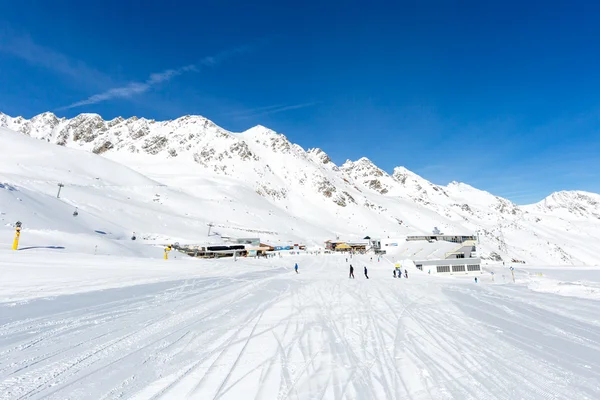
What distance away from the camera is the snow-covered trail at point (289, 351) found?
4273 mm

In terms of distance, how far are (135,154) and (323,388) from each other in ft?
677

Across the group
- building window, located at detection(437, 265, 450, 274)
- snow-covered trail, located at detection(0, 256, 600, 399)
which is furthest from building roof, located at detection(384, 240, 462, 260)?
snow-covered trail, located at detection(0, 256, 600, 399)

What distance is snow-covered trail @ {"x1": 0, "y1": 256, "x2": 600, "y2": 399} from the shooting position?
168 inches

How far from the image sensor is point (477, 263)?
5534 cm

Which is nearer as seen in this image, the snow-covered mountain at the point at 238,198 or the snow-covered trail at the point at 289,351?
the snow-covered trail at the point at 289,351

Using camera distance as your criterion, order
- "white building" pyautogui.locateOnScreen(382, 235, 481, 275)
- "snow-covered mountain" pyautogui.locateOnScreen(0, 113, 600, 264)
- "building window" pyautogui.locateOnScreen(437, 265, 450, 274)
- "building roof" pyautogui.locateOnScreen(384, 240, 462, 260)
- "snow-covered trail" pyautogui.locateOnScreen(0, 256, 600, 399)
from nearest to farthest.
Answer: "snow-covered trail" pyautogui.locateOnScreen(0, 256, 600, 399) → "white building" pyautogui.locateOnScreen(382, 235, 481, 275) → "building window" pyautogui.locateOnScreen(437, 265, 450, 274) → "building roof" pyautogui.locateOnScreen(384, 240, 462, 260) → "snow-covered mountain" pyautogui.locateOnScreen(0, 113, 600, 264)

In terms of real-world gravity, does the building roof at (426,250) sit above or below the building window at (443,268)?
above

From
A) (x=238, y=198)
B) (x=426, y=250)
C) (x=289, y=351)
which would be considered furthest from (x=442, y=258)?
(x=238, y=198)

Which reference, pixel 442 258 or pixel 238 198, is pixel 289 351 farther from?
pixel 238 198

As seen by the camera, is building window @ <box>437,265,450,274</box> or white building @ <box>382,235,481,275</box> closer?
white building @ <box>382,235,481,275</box>

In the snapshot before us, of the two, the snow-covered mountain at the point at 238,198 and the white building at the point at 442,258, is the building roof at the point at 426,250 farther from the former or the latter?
the snow-covered mountain at the point at 238,198

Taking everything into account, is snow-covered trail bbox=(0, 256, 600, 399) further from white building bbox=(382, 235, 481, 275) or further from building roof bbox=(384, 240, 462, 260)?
building roof bbox=(384, 240, 462, 260)

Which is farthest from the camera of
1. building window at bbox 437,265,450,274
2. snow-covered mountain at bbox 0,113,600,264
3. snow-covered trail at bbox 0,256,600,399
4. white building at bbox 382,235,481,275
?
snow-covered mountain at bbox 0,113,600,264

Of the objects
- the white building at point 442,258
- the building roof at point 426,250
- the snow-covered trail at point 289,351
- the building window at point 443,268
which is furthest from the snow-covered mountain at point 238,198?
the snow-covered trail at point 289,351
